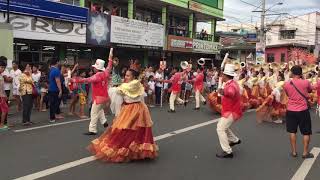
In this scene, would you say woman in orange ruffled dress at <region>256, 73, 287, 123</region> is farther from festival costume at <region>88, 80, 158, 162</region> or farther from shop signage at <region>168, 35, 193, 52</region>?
shop signage at <region>168, 35, 193, 52</region>

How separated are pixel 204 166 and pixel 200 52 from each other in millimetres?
29266

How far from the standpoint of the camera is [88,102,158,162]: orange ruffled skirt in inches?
320

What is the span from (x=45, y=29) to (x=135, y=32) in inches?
294

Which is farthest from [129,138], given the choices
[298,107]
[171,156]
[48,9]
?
[48,9]

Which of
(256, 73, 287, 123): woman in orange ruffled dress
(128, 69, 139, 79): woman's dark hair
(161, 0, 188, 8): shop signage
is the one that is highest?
(161, 0, 188, 8): shop signage

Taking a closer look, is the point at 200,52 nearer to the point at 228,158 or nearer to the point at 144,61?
the point at 144,61

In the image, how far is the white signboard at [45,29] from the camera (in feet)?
65.6

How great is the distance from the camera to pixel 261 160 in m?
8.83

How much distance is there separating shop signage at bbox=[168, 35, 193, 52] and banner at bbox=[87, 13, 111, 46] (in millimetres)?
7442

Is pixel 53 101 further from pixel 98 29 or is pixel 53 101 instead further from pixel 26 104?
pixel 98 29

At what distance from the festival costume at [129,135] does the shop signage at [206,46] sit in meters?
27.5

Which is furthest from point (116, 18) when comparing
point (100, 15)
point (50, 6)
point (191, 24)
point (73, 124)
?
point (73, 124)

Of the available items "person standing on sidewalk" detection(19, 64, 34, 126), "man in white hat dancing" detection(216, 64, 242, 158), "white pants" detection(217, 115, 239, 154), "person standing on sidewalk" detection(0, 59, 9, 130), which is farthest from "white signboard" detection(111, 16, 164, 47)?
"white pants" detection(217, 115, 239, 154)

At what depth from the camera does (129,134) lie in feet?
26.7
